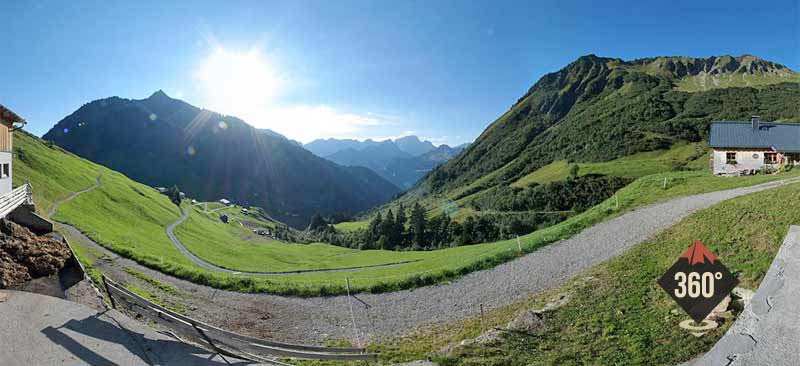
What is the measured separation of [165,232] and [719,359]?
2063 inches

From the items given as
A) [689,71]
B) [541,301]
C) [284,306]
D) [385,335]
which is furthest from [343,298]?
[689,71]

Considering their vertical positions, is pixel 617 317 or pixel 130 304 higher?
pixel 617 317

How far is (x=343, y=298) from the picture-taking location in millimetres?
21672

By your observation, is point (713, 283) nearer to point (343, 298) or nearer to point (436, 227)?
point (343, 298)

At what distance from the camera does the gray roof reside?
21281 millimetres

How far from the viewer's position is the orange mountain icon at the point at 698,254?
12.3 m

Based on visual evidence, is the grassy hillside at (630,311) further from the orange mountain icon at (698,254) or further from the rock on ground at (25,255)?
the rock on ground at (25,255)

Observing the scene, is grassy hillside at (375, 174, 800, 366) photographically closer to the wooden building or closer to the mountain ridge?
the wooden building

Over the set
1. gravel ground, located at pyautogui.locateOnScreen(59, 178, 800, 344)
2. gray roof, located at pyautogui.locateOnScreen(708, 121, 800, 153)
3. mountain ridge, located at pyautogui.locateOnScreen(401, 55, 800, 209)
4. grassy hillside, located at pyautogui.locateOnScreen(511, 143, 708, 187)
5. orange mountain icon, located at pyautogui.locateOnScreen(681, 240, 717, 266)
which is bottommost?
gravel ground, located at pyautogui.locateOnScreen(59, 178, 800, 344)

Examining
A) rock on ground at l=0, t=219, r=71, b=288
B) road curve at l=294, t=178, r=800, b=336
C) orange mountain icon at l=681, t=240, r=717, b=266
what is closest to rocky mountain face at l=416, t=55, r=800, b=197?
road curve at l=294, t=178, r=800, b=336

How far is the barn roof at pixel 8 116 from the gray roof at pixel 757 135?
41662 mm

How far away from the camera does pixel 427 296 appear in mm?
20656

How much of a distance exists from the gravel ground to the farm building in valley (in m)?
4.05

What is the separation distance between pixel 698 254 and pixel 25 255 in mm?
25958
